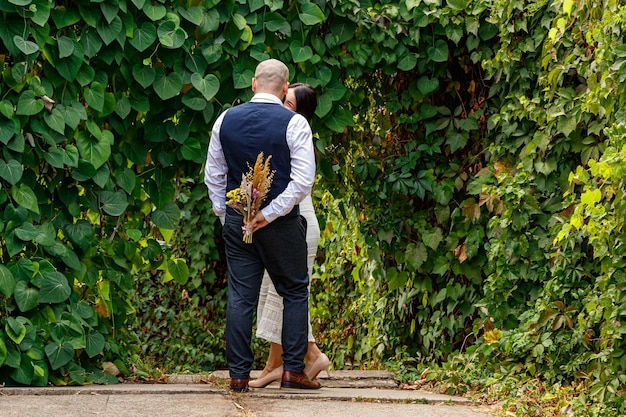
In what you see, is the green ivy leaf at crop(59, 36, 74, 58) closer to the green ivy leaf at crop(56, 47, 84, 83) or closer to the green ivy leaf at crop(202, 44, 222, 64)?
the green ivy leaf at crop(56, 47, 84, 83)

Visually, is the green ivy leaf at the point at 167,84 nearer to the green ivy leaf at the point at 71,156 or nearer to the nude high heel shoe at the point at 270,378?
the green ivy leaf at the point at 71,156

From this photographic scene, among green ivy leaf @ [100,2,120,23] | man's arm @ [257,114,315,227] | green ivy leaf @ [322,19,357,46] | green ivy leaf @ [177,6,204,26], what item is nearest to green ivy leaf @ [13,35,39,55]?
green ivy leaf @ [100,2,120,23]

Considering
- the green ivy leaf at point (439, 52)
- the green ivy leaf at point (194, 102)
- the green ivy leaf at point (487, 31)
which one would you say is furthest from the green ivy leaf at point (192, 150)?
the green ivy leaf at point (487, 31)

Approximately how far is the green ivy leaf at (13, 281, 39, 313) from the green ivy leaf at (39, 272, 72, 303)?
0.13 feet

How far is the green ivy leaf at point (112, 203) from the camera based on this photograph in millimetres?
5070

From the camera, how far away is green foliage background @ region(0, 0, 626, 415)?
15.2ft

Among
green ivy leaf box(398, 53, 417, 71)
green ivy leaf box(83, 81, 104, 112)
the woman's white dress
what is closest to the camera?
green ivy leaf box(83, 81, 104, 112)

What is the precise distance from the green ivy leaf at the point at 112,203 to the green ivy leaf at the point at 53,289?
433 mm

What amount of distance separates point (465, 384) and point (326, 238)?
3596 mm

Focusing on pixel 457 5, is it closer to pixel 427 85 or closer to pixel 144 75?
pixel 427 85

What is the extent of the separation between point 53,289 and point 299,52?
1786 millimetres

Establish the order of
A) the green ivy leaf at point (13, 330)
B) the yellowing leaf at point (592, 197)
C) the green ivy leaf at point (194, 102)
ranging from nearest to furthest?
1. the yellowing leaf at point (592, 197)
2. the green ivy leaf at point (13, 330)
3. the green ivy leaf at point (194, 102)

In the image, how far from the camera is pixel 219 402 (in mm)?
4207

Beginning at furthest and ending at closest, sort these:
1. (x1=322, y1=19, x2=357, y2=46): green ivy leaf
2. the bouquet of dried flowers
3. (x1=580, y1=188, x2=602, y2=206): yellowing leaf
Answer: (x1=322, y1=19, x2=357, y2=46): green ivy leaf
the bouquet of dried flowers
(x1=580, y1=188, x2=602, y2=206): yellowing leaf
